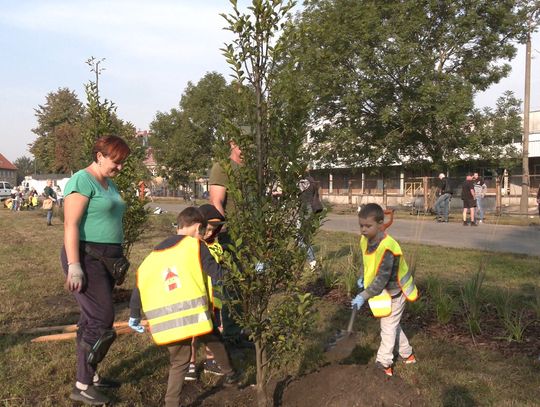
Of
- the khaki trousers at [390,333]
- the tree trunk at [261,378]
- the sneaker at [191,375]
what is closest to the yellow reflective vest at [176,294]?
the tree trunk at [261,378]

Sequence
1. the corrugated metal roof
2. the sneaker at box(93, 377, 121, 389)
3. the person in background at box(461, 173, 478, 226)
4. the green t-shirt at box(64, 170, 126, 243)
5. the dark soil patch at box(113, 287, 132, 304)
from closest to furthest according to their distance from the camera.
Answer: the green t-shirt at box(64, 170, 126, 243), the sneaker at box(93, 377, 121, 389), the dark soil patch at box(113, 287, 132, 304), the person in background at box(461, 173, 478, 226), the corrugated metal roof

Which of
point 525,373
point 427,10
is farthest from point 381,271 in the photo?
point 427,10

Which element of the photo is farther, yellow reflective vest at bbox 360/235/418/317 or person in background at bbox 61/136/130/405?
yellow reflective vest at bbox 360/235/418/317

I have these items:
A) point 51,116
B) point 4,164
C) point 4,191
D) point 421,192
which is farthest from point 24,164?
point 421,192

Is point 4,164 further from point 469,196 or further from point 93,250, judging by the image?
point 93,250

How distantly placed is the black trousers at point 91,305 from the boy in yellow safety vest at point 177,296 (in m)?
0.35

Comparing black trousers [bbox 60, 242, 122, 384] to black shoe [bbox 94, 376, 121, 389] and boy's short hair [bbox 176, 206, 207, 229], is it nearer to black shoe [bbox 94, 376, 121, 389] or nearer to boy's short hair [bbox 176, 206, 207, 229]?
black shoe [bbox 94, 376, 121, 389]

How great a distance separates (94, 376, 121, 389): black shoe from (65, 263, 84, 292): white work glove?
3.14ft

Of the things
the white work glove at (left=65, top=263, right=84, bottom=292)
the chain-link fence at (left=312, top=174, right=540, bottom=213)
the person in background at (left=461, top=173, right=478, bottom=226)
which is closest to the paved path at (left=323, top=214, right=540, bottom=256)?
the person in background at (left=461, top=173, right=478, bottom=226)

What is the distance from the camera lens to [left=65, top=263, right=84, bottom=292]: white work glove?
126 inches

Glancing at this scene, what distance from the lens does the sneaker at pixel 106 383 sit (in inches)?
148

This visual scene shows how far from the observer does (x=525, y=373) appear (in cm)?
387

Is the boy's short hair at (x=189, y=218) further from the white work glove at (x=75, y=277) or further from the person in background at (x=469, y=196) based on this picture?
the person in background at (x=469, y=196)

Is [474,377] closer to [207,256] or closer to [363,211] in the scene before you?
[363,211]
